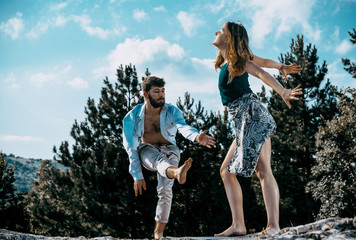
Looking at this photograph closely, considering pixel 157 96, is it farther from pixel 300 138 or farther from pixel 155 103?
pixel 300 138

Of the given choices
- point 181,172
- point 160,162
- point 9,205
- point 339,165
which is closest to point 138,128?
point 160,162

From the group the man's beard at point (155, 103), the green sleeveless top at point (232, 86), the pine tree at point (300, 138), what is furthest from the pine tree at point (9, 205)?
the green sleeveless top at point (232, 86)

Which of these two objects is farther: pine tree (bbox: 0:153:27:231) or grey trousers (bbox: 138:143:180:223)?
pine tree (bbox: 0:153:27:231)

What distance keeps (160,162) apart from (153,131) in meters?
0.56

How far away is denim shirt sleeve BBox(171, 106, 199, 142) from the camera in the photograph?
9.91 feet

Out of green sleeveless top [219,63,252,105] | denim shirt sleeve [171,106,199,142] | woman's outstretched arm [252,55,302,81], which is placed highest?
woman's outstretched arm [252,55,302,81]

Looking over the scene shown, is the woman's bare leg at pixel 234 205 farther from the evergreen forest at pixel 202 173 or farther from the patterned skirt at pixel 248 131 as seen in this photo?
the evergreen forest at pixel 202 173

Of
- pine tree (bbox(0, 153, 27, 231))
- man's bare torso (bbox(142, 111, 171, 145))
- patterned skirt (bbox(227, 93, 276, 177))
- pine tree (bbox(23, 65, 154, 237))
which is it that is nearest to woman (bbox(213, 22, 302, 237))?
patterned skirt (bbox(227, 93, 276, 177))

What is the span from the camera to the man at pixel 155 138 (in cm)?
339

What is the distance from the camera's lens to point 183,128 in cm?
329

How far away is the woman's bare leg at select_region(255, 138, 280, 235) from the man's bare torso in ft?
4.31

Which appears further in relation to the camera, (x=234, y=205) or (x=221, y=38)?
(x=221, y=38)

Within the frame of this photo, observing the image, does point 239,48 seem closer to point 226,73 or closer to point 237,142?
point 226,73

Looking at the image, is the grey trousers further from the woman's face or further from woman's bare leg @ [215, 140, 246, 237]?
the woman's face
